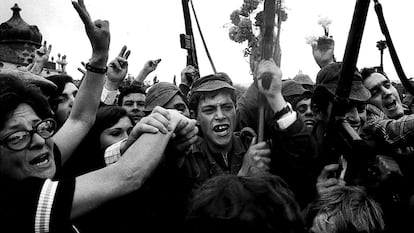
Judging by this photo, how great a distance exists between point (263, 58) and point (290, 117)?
553mm

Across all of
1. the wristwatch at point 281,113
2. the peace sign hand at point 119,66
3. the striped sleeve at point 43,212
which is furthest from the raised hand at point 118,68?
the striped sleeve at point 43,212

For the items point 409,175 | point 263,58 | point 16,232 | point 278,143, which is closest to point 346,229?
point 409,175

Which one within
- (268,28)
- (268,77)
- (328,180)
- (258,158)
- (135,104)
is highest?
(268,28)

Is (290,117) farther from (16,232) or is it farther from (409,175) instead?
(16,232)

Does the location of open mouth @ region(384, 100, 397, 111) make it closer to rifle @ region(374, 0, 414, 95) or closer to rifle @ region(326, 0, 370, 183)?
rifle @ region(326, 0, 370, 183)

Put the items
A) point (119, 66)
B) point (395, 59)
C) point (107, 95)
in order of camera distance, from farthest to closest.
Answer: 1. point (107, 95)
2. point (119, 66)
3. point (395, 59)

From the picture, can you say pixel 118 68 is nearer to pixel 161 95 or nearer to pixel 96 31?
pixel 161 95

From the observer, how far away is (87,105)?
2.36 metres

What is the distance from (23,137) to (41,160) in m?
0.13

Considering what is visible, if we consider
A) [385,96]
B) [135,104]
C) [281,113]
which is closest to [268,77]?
[281,113]

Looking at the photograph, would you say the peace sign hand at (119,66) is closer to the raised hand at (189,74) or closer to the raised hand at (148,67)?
the raised hand at (189,74)

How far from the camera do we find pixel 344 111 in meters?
1.80

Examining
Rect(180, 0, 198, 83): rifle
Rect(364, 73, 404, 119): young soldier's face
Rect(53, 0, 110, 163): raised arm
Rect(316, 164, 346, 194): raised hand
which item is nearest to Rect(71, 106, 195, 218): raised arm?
Rect(53, 0, 110, 163): raised arm

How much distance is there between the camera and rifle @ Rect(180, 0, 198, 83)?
149 inches
